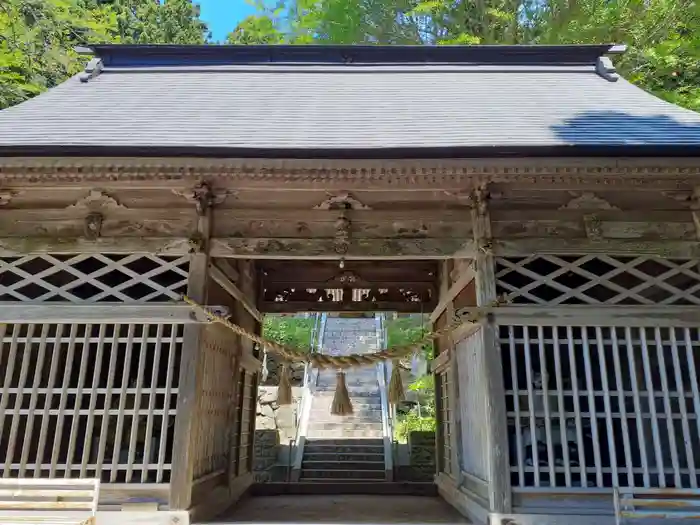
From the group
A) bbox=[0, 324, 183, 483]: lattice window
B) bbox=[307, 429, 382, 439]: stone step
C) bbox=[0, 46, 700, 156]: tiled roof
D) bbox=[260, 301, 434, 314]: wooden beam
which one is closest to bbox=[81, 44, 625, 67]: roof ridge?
bbox=[0, 46, 700, 156]: tiled roof

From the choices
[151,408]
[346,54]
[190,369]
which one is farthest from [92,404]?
[346,54]

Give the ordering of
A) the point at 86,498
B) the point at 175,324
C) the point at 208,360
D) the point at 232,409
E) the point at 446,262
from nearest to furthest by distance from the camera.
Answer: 1. the point at 86,498
2. the point at 175,324
3. the point at 208,360
4. the point at 232,409
5. the point at 446,262

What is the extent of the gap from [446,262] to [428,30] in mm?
8639

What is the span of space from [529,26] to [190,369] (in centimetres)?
1226

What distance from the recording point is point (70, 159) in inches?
188

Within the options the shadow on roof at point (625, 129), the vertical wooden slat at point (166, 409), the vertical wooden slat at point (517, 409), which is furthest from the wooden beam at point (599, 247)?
the vertical wooden slat at point (166, 409)

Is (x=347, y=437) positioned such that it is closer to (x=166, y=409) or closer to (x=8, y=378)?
(x=166, y=409)

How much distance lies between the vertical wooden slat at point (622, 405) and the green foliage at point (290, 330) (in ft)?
46.3

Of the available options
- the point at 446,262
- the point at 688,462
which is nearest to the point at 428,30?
the point at 446,262

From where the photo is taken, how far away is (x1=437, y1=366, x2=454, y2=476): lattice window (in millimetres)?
7406

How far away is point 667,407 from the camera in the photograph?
4836mm

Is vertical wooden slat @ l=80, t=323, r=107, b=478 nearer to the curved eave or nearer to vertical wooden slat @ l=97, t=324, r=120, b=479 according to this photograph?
vertical wooden slat @ l=97, t=324, r=120, b=479

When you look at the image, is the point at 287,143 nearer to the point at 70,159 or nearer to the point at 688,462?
the point at 70,159

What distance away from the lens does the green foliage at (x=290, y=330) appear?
1896cm
